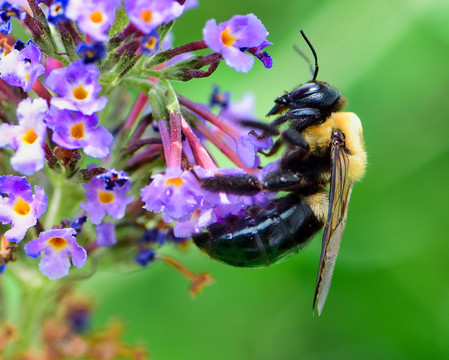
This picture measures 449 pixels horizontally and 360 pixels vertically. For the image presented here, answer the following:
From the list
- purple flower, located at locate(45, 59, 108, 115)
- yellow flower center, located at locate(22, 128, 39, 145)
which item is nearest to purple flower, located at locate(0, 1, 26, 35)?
purple flower, located at locate(45, 59, 108, 115)

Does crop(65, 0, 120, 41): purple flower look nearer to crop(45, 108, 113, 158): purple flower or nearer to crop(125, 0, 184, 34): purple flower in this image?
crop(125, 0, 184, 34): purple flower

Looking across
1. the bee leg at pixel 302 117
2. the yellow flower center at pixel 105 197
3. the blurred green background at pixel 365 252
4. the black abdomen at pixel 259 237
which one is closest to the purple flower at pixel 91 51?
the yellow flower center at pixel 105 197

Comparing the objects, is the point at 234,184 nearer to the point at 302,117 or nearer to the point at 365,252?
the point at 302,117

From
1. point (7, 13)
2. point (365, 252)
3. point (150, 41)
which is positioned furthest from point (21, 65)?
point (365, 252)

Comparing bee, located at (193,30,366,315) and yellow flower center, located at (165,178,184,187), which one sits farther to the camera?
bee, located at (193,30,366,315)

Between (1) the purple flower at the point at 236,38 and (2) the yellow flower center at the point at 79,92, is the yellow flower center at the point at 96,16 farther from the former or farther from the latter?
(1) the purple flower at the point at 236,38
